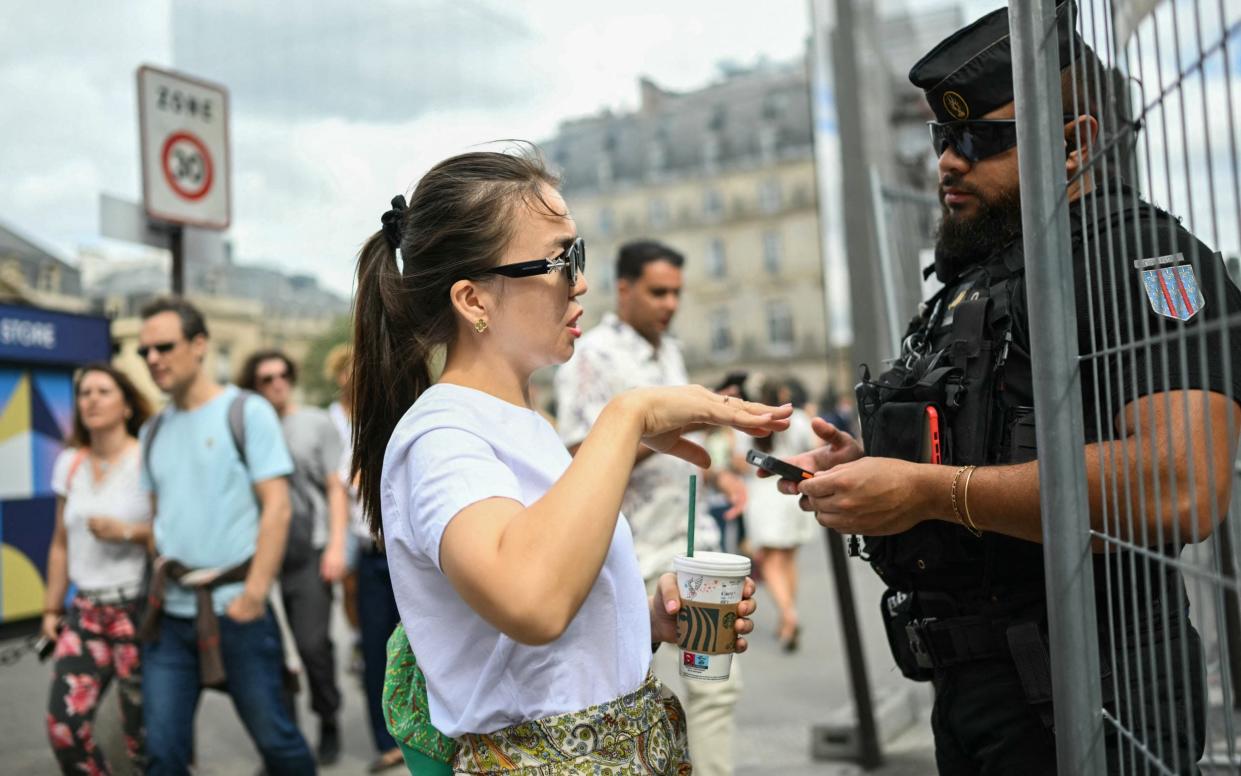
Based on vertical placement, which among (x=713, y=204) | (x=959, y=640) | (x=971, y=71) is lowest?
(x=959, y=640)

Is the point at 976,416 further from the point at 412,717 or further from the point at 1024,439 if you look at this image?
the point at 412,717

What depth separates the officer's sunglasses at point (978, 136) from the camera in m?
2.21

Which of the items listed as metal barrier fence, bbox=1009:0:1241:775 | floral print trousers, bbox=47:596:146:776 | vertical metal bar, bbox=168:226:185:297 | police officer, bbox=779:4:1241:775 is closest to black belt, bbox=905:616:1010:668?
police officer, bbox=779:4:1241:775

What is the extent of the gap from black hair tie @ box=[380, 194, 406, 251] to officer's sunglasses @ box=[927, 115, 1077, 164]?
42.5 inches

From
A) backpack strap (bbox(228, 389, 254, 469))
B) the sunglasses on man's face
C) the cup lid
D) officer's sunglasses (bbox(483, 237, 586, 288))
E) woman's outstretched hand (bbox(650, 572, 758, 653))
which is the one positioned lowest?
woman's outstretched hand (bbox(650, 572, 758, 653))

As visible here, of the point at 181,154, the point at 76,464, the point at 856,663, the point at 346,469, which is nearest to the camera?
the point at 76,464

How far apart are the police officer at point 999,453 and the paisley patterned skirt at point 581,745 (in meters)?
0.51

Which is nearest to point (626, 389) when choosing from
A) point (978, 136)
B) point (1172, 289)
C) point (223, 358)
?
point (978, 136)

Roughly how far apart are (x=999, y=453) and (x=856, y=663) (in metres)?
3.24

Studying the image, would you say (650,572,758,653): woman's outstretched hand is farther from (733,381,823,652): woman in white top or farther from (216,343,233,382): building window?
(216,343,233,382): building window

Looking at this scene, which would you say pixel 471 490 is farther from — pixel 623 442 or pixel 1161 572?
pixel 1161 572

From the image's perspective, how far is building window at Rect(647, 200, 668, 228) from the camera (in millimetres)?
45328

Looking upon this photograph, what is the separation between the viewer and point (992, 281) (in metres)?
2.22

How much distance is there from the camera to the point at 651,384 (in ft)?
15.3
